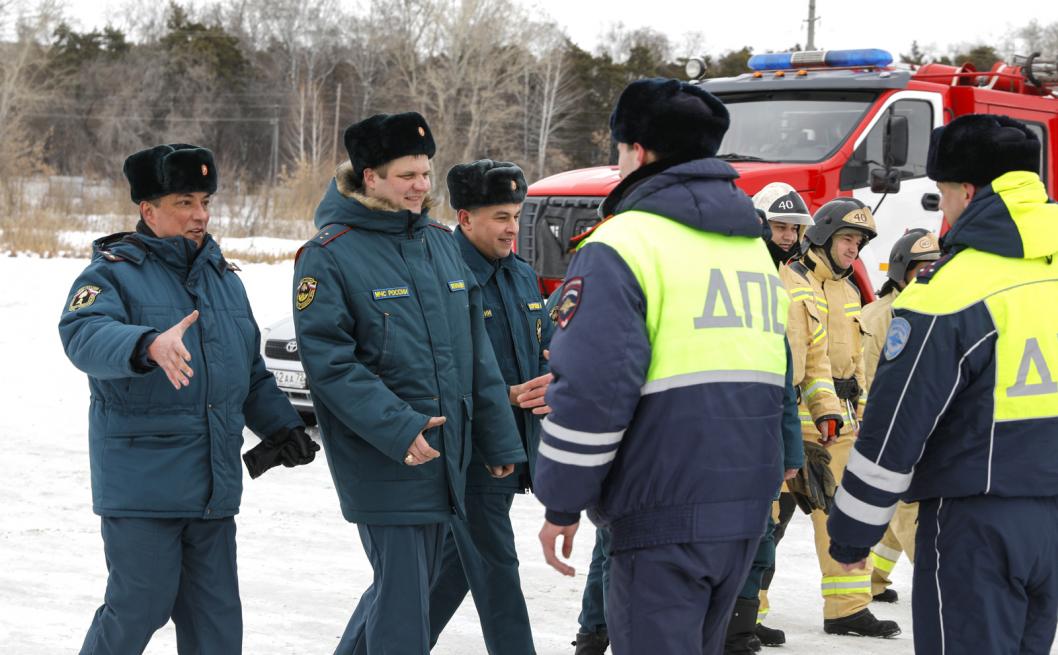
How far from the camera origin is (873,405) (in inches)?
131

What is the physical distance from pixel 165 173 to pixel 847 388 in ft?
11.1

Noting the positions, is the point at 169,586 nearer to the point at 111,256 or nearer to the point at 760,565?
the point at 111,256

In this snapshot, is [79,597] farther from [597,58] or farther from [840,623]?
[597,58]

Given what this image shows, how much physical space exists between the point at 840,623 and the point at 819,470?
2.36 feet

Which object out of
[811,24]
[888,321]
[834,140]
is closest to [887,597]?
[888,321]

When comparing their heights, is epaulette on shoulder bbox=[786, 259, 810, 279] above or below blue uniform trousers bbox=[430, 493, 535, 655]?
above

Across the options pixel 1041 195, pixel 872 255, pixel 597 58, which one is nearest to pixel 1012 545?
pixel 1041 195

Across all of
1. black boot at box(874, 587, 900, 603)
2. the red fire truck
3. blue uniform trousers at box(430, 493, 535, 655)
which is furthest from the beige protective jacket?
the red fire truck

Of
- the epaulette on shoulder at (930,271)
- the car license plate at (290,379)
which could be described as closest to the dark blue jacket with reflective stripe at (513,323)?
the epaulette on shoulder at (930,271)

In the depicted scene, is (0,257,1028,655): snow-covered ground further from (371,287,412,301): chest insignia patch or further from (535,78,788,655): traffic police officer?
(535,78,788,655): traffic police officer

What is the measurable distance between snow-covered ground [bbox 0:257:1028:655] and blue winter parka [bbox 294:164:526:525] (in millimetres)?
1326

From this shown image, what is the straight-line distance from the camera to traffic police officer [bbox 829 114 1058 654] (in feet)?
10.6

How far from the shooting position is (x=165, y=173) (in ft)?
12.9

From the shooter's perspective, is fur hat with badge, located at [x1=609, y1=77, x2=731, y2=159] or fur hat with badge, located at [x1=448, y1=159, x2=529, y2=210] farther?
fur hat with badge, located at [x1=448, y1=159, x2=529, y2=210]
